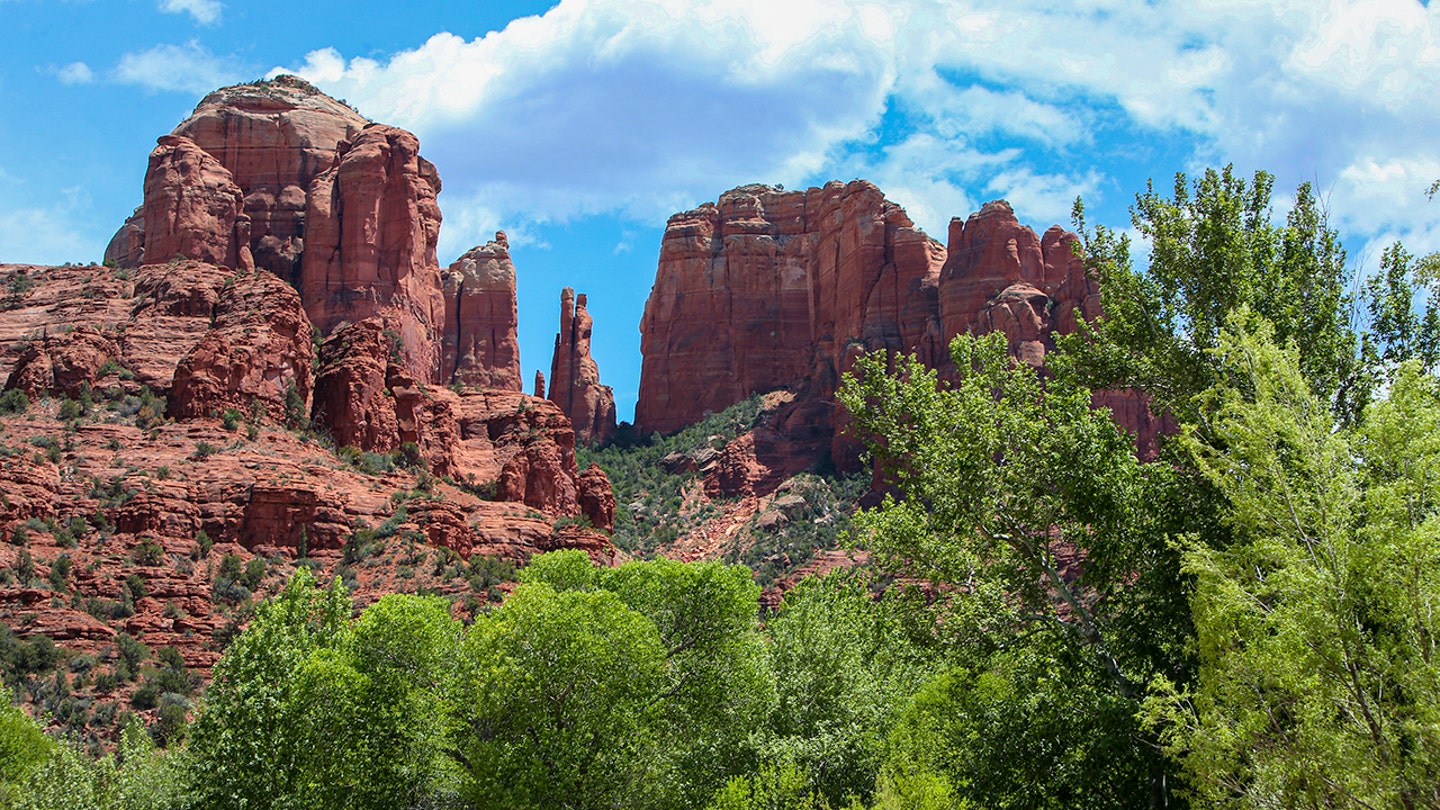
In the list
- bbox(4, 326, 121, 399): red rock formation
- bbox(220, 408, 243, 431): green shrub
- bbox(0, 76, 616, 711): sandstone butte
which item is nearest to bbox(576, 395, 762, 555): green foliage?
bbox(0, 76, 616, 711): sandstone butte

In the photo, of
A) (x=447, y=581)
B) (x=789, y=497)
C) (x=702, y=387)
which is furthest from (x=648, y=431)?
(x=447, y=581)

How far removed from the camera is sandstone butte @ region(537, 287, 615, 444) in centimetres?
13300

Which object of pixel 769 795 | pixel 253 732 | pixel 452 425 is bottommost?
pixel 769 795

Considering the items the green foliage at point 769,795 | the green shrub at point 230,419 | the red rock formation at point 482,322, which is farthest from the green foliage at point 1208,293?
the red rock formation at point 482,322

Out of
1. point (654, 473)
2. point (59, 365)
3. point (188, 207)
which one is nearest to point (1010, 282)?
point (654, 473)

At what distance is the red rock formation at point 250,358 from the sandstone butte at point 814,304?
47.7 m

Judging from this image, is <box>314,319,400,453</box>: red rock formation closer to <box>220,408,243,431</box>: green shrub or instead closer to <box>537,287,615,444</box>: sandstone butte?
<box>220,408,243,431</box>: green shrub

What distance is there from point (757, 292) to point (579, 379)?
21.9 metres

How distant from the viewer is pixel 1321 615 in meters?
14.7

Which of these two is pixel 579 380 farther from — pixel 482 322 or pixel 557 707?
pixel 557 707

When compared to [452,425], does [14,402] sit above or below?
below

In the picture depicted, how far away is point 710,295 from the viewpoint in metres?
135

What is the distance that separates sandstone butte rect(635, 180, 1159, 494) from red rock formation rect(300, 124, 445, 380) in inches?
1316

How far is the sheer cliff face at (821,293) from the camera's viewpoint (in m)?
104
